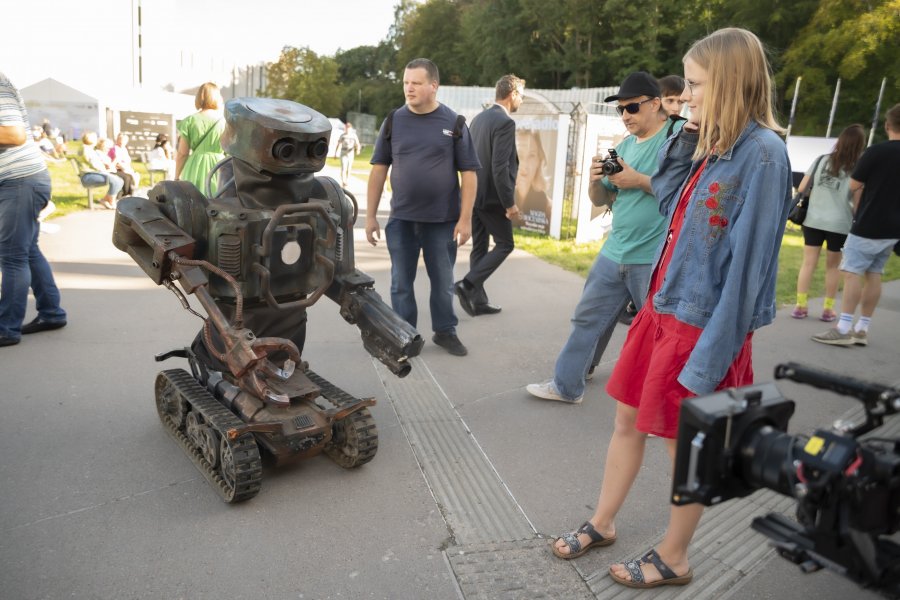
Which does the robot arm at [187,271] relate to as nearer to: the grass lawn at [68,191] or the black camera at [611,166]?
the black camera at [611,166]

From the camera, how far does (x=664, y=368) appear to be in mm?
2316

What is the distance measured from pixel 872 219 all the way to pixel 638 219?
3045mm

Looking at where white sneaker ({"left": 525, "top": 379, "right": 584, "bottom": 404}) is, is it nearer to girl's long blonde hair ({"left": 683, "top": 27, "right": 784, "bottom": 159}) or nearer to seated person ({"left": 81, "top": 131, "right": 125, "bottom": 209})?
girl's long blonde hair ({"left": 683, "top": 27, "right": 784, "bottom": 159})

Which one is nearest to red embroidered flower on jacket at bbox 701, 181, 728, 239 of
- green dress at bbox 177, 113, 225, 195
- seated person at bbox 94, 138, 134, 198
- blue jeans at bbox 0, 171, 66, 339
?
green dress at bbox 177, 113, 225, 195

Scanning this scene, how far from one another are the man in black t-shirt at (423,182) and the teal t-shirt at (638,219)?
130 cm

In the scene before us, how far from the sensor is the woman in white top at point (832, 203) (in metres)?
6.15

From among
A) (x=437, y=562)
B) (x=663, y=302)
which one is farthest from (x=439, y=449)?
(x=663, y=302)

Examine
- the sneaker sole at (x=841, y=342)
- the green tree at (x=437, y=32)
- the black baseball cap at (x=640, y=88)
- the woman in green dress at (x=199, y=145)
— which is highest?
the green tree at (x=437, y=32)

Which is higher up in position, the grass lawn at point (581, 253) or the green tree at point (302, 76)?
the green tree at point (302, 76)

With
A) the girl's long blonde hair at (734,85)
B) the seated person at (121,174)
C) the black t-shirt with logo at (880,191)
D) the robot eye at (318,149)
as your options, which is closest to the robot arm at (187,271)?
the robot eye at (318,149)

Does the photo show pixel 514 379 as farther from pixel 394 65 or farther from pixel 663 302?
pixel 394 65

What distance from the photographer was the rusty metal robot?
119 inches

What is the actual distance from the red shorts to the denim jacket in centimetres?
7

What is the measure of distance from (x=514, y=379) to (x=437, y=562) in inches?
88.6
